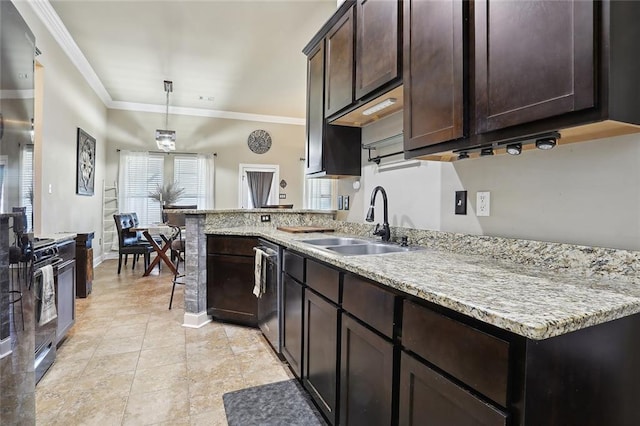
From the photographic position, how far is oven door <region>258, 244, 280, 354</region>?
2.27m

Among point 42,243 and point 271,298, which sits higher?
point 42,243

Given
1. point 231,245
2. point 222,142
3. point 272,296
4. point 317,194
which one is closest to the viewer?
point 272,296

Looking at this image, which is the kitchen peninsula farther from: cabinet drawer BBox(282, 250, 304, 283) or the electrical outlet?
cabinet drawer BBox(282, 250, 304, 283)

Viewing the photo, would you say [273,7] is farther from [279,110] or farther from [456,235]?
[279,110]

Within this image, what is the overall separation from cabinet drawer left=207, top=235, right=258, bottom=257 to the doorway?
4193 millimetres

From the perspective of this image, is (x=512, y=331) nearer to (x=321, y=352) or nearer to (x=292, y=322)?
(x=321, y=352)

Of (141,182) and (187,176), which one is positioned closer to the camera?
(141,182)

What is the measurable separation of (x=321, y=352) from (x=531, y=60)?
58.2 inches

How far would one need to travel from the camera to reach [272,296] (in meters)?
2.36

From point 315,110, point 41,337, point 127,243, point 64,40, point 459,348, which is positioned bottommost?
point 41,337

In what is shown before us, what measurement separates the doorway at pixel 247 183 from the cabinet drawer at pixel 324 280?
548 centimetres

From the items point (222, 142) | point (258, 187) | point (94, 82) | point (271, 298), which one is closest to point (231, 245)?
point (271, 298)

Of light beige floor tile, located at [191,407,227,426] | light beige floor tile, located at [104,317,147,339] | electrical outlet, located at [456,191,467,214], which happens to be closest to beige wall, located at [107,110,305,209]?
light beige floor tile, located at [104,317,147,339]

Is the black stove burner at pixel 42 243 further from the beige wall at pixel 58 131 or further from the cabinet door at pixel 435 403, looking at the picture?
the cabinet door at pixel 435 403
